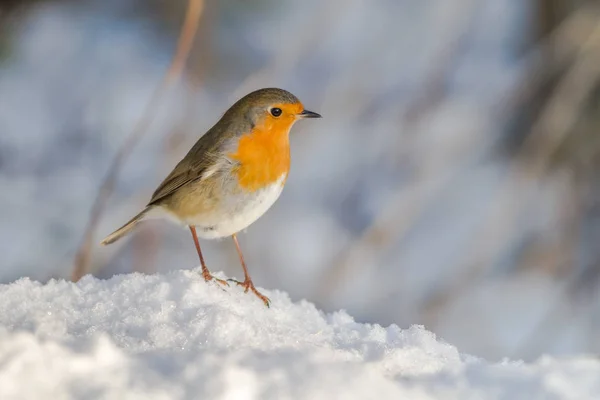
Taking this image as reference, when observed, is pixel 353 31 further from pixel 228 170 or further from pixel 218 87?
pixel 228 170

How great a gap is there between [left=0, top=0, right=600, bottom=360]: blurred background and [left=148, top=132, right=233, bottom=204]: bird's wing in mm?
1201

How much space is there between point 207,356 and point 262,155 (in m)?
1.09

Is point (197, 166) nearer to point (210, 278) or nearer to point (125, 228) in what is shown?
point (125, 228)

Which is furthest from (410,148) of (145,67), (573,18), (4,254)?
(4,254)

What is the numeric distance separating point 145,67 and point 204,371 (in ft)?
13.5

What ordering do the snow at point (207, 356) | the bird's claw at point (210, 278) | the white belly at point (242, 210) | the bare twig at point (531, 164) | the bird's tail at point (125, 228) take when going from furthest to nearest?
the bare twig at point (531, 164) < the bird's tail at point (125, 228) < the white belly at point (242, 210) < the bird's claw at point (210, 278) < the snow at point (207, 356)

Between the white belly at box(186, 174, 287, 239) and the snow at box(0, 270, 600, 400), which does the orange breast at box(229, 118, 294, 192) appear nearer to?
the white belly at box(186, 174, 287, 239)

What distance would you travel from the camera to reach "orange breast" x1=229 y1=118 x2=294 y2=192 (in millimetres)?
2152

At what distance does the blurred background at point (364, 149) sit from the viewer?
3.93 metres

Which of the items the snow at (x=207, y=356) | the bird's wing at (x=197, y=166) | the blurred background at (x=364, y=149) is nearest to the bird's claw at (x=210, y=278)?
the snow at (x=207, y=356)

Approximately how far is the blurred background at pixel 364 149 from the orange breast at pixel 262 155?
133 centimetres

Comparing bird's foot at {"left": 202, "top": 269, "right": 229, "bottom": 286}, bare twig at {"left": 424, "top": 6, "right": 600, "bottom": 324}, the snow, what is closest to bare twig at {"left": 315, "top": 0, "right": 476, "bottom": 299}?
bare twig at {"left": 424, "top": 6, "right": 600, "bottom": 324}

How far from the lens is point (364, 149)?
182 inches

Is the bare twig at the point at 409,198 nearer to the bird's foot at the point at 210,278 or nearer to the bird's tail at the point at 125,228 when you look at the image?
the bird's tail at the point at 125,228
